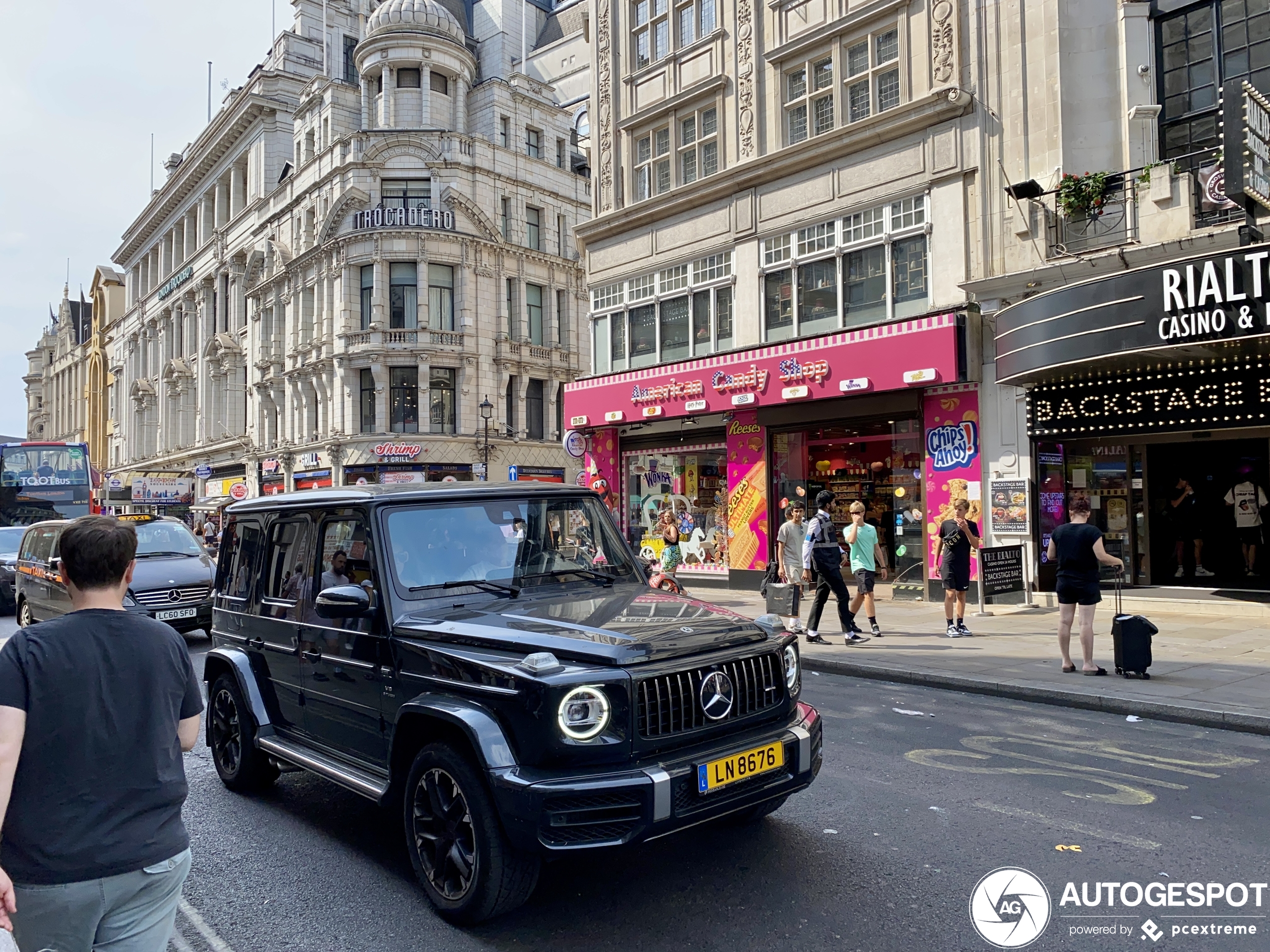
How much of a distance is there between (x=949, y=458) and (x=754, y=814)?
1184cm

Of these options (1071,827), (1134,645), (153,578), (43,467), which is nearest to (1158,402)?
(1134,645)

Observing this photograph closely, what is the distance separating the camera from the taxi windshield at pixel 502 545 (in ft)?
15.1

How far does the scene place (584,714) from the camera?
356 cm

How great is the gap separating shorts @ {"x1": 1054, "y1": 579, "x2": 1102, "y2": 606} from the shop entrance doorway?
689cm

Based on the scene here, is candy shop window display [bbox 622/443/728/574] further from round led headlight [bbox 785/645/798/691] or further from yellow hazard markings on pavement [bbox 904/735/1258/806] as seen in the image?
round led headlight [bbox 785/645/798/691]

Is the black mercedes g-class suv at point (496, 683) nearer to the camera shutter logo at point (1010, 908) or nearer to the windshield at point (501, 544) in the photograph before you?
the windshield at point (501, 544)

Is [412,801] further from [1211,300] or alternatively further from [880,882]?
[1211,300]

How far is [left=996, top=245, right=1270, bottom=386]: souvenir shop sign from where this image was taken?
10.5 m

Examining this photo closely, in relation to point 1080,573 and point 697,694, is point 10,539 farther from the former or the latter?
point 1080,573

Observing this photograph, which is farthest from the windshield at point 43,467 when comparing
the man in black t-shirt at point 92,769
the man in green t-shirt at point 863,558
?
the man in black t-shirt at point 92,769

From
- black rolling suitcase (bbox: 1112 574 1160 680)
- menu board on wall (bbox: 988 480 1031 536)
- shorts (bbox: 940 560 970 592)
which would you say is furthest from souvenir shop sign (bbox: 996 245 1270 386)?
black rolling suitcase (bbox: 1112 574 1160 680)

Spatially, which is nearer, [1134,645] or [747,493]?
[1134,645]

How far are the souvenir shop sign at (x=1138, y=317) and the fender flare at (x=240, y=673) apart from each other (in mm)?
11264

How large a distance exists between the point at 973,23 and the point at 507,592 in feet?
49.5
